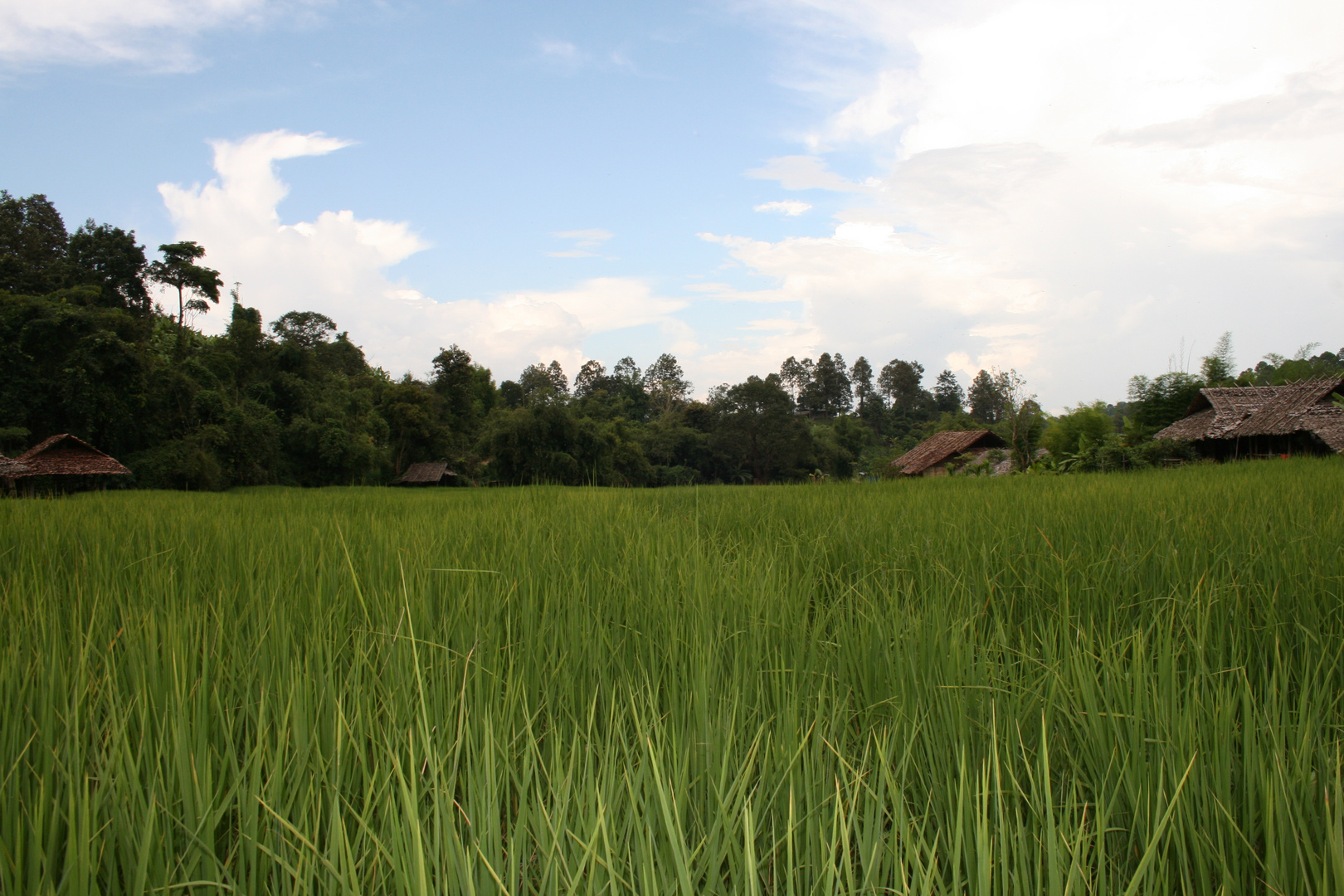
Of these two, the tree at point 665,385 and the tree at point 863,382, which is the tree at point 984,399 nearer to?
the tree at point 863,382

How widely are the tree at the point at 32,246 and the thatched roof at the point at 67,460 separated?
17.5 m

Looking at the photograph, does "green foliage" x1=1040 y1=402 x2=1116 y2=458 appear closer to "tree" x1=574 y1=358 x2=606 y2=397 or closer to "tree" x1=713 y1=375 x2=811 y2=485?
"tree" x1=713 y1=375 x2=811 y2=485

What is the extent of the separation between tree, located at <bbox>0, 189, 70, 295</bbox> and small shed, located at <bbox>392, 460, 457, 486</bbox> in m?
20.0

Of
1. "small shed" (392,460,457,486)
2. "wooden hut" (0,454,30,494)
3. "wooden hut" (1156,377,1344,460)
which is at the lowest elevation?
"small shed" (392,460,457,486)

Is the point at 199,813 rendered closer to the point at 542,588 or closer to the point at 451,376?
the point at 542,588

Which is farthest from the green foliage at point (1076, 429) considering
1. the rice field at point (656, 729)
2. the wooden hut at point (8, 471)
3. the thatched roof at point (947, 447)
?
the wooden hut at point (8, 471)

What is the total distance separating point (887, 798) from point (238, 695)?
1302mm

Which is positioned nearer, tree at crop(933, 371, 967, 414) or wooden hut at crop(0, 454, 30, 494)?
wooden hut at crop(0, 454, 30, 494)

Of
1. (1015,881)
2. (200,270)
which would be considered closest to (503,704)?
(1015,881)

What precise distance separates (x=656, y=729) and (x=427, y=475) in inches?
1472

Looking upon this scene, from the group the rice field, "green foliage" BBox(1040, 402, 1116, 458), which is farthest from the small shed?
the rice field

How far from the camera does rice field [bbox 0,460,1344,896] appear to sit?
81 centimetres

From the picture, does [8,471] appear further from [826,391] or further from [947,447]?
[826,391]

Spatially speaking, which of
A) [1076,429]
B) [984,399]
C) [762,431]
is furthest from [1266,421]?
[984,399]
